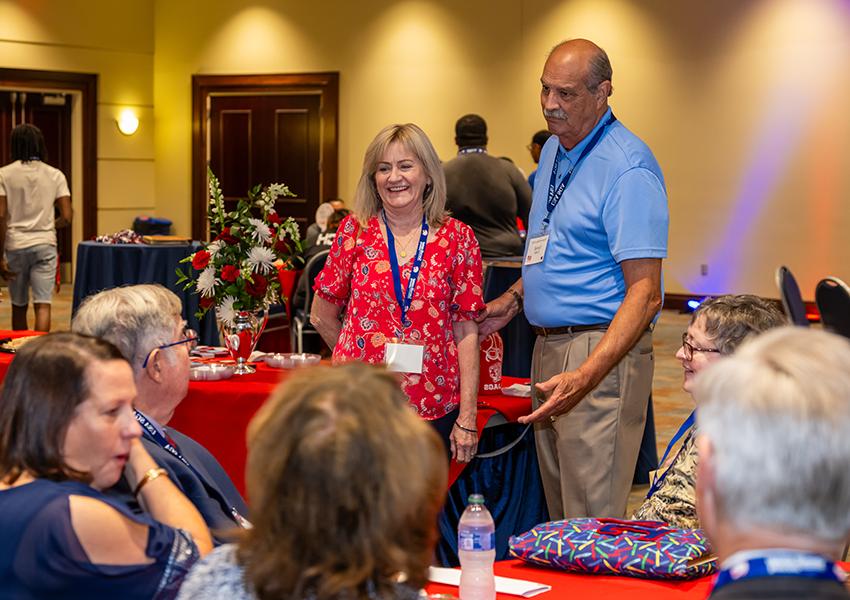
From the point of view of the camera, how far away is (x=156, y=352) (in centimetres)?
258

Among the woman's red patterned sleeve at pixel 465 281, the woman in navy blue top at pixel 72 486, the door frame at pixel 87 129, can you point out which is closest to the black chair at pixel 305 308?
the woman's red patterned sleeve at pixel 465 281

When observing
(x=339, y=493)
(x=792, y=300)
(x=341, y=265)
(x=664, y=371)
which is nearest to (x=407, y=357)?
(x=341, y=265)

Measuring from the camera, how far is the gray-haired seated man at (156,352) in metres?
2.53

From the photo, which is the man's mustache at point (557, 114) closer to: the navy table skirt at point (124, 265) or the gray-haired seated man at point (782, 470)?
the gray-haired seated man at point (782, 470)

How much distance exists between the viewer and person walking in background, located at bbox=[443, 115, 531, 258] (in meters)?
7.20

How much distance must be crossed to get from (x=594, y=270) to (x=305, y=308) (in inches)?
174

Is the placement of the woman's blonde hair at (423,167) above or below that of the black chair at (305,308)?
above

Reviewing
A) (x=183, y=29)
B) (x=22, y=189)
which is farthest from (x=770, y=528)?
(x=183, y=29)

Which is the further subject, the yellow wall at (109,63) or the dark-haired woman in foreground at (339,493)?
the yellow wall at (109,63)

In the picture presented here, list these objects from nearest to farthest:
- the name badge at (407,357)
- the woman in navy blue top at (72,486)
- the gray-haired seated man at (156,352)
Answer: the woman in navy blue top at (72,486) → the gray-haired seated man at (156,352) → the name badge at (407,357)

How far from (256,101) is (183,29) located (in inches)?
55.8

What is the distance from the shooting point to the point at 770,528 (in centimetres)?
134

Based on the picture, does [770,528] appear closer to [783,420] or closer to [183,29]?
[783,420]

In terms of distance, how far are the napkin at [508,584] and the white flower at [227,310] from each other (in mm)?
2180
